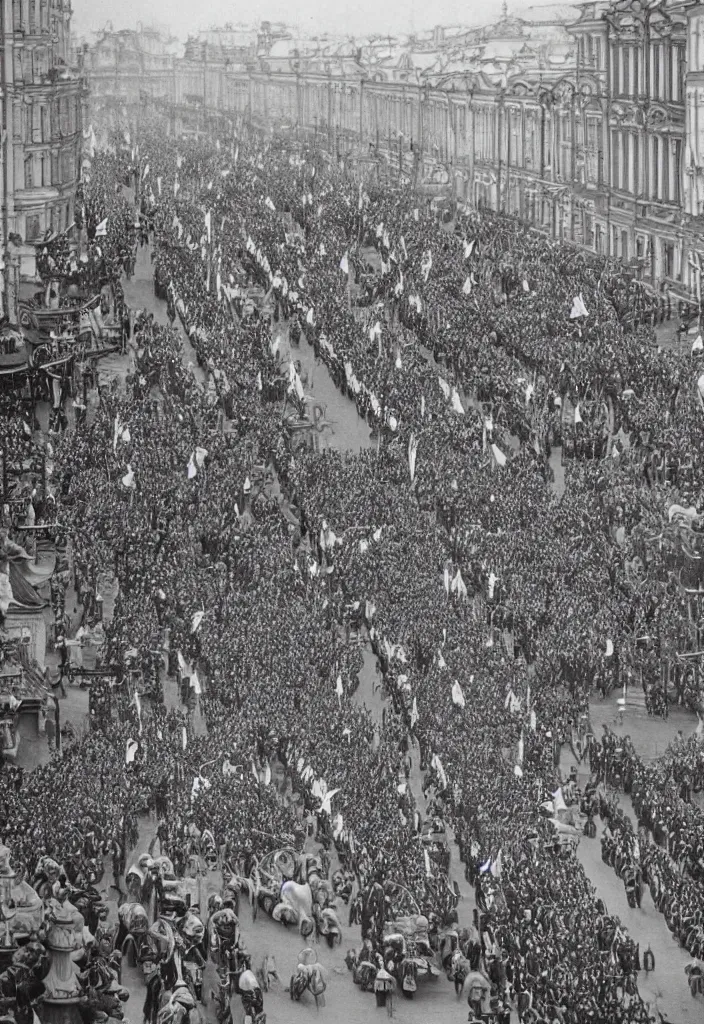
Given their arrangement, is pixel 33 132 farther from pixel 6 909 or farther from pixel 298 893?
pixel 6 909

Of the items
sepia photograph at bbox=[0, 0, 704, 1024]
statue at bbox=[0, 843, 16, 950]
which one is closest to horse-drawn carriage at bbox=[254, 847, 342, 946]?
sepia photograph at bbox=[0, 0, 704, 1024]

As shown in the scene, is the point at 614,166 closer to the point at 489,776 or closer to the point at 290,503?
the point at 290,503

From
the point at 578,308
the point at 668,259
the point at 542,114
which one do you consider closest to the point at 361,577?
the point at 578,308

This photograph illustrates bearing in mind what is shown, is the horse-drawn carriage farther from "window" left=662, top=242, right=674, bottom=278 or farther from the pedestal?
"window" left=662, top=242, right=674, bottom=278

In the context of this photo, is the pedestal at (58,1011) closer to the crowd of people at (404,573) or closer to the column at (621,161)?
the crowd of people at (404,573)

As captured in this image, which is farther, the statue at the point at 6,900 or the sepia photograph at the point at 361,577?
the sepia photograph at the point at 361,577

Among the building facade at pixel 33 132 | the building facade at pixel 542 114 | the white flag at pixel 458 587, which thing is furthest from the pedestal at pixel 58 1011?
the building facade at pixel 33 132
